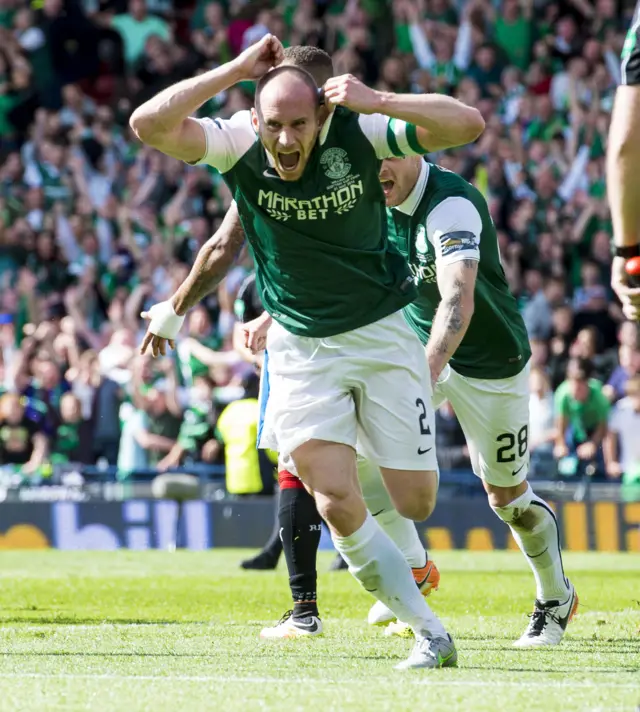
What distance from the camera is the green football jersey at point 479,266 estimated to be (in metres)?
7.35

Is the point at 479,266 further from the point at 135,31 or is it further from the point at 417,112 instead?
the point at 135,31

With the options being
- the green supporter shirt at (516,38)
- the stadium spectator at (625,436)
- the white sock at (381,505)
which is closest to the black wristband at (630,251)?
the white sock at (381,505)

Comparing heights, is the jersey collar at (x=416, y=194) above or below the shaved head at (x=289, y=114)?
below

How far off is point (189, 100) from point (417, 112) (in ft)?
2.95

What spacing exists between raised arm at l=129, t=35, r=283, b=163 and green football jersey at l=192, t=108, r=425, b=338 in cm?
13

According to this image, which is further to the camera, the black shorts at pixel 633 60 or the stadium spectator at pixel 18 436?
the stadium spectator at pixel 18 436

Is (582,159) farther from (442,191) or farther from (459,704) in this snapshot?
(459,704)

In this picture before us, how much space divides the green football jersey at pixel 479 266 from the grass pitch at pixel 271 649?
1403 millimetres

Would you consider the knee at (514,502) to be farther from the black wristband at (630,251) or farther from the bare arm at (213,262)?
the black wristband at (630,251)

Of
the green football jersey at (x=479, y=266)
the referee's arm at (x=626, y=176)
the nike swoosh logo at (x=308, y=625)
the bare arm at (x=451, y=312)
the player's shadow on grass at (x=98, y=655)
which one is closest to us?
the referee's arm at (x=626, y=176)

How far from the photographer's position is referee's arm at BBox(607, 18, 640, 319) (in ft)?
14.4

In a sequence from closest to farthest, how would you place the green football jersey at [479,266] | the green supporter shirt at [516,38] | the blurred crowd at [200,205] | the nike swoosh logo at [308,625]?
the green football jersey at [479,266]
the nike swoosh logo at [308,625]
the blurred crowd at [200,205]
the green supporter shirt at [516,38]

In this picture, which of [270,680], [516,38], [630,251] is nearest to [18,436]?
[516,38]

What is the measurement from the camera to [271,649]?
6.80m
